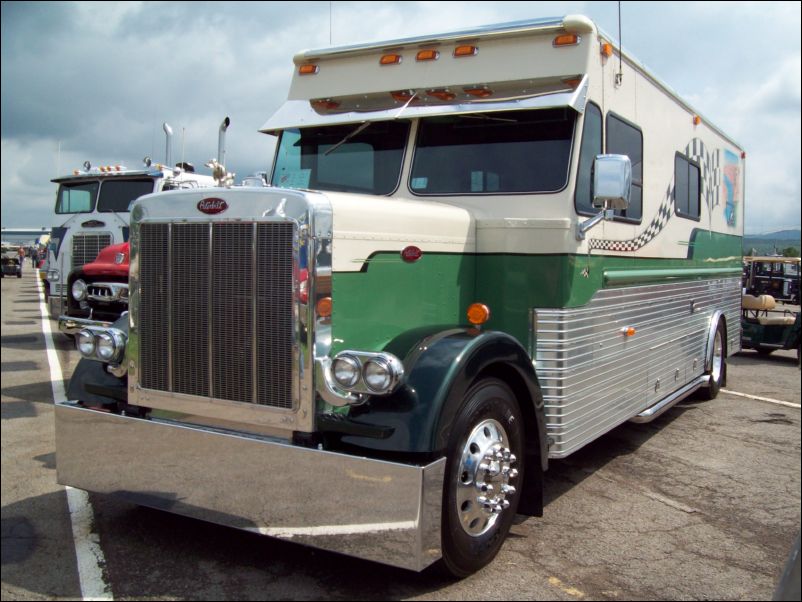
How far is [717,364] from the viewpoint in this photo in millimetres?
8523

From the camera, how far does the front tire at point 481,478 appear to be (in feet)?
11.2

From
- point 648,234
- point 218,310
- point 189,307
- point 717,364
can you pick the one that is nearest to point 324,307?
point 218,310

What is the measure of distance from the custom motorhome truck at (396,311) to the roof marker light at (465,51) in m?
0.02

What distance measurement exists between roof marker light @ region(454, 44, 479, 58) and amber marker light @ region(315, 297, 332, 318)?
6.95ft

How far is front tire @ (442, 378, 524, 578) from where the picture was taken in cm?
341

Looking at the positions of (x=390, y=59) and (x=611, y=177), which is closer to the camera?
(x=611, y=177)

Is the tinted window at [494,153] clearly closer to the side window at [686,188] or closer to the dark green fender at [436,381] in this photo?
the dark green fender at [436,381]

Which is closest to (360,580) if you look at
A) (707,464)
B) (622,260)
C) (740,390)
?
(622,260)

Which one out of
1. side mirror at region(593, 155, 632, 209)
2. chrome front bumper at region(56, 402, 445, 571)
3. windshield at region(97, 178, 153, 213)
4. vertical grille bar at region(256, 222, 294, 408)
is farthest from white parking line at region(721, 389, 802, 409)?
windshield at region(97, 178, 153, 213)

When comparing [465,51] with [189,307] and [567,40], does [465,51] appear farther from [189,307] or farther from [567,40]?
[189,307]

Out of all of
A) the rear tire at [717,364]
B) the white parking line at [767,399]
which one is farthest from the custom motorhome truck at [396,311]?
the white parking line at [767,399]

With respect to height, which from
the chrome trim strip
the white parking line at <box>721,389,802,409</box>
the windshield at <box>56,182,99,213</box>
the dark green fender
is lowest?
the white parking line at <box>721,389,802,409</box>

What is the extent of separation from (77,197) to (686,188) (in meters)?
9.91

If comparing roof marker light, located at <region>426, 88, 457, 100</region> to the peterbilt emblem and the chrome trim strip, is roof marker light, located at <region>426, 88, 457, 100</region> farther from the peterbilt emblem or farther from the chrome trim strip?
the chrome trim strip
